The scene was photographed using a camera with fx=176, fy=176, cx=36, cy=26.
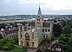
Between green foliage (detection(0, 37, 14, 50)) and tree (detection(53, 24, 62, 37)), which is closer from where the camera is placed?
green foliage (detection(0, 37, 14, 50))

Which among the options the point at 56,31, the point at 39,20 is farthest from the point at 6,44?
the point at 56,31

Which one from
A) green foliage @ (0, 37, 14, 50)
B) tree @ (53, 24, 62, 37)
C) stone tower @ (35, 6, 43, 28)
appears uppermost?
stone tower @ (35, 6, 43, 28)

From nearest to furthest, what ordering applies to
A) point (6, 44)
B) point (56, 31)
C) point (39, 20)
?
point (6, 44)
point (39, 20)
point (56, 31)

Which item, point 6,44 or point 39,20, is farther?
point 39,20

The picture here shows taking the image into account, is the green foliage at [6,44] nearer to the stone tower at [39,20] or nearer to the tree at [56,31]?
the stone tower at [39,20]

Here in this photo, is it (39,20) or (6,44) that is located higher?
(39,20)

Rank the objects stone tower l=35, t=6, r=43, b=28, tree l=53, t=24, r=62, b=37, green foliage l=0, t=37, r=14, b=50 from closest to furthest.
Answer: green foliage l=0, t=37, r=14, b=50 → stone tower l=35, t=6, r=43, b=28 → tree l=53, t=24, r=62, b=37

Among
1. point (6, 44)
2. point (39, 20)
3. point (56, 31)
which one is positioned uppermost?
point (39, 20)

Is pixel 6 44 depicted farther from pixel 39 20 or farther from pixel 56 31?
pixel 56 31

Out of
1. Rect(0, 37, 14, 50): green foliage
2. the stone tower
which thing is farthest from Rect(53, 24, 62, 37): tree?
Rect(0, 37, 14, 50): green foliage

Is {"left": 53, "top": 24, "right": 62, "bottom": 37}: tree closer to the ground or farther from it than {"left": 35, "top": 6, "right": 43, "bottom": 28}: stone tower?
closer to the ground

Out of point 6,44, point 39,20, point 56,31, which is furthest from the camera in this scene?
point 56,31

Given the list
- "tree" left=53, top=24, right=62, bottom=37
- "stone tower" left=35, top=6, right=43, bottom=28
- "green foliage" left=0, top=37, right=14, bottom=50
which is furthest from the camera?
"tree" left=53, top=24, right=62, bottom=37

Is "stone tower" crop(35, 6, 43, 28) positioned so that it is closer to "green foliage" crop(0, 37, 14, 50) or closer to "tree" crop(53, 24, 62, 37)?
"tree" crop(53, 24, 62, 37)
